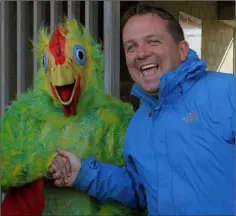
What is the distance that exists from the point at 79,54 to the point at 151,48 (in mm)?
386

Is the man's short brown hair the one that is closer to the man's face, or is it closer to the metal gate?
the man's face

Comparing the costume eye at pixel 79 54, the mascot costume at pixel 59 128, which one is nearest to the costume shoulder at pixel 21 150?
the mascot costume at pixel 59 128

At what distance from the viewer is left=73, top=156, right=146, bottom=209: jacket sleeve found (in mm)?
1524

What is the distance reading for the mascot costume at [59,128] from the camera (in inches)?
63.4

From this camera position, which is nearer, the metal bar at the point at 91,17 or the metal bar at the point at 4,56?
the metal bar at the point at 91,17

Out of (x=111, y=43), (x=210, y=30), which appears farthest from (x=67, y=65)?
(x=210, y=30)

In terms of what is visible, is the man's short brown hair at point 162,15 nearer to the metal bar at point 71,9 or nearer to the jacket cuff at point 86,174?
the jacket cuff at point 86,174

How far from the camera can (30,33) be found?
3.03 metres

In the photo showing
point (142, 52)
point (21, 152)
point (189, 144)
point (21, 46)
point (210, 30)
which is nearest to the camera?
point (189, 144)

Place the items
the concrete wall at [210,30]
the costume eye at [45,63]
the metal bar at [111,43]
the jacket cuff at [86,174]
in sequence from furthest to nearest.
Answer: the concrete wall at [210,30] → the metal bar at [111,43] → the costume eye at [45,63] → the jacket cuff at [86,174]

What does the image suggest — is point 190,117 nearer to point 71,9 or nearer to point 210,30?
point 71,9

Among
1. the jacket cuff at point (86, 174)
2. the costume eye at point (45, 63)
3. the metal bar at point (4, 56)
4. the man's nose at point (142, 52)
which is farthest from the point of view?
the metal bar at point (4, 56)

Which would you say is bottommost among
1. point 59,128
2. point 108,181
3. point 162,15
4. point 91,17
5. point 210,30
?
point 108,181

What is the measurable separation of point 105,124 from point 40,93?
0.27 metres
